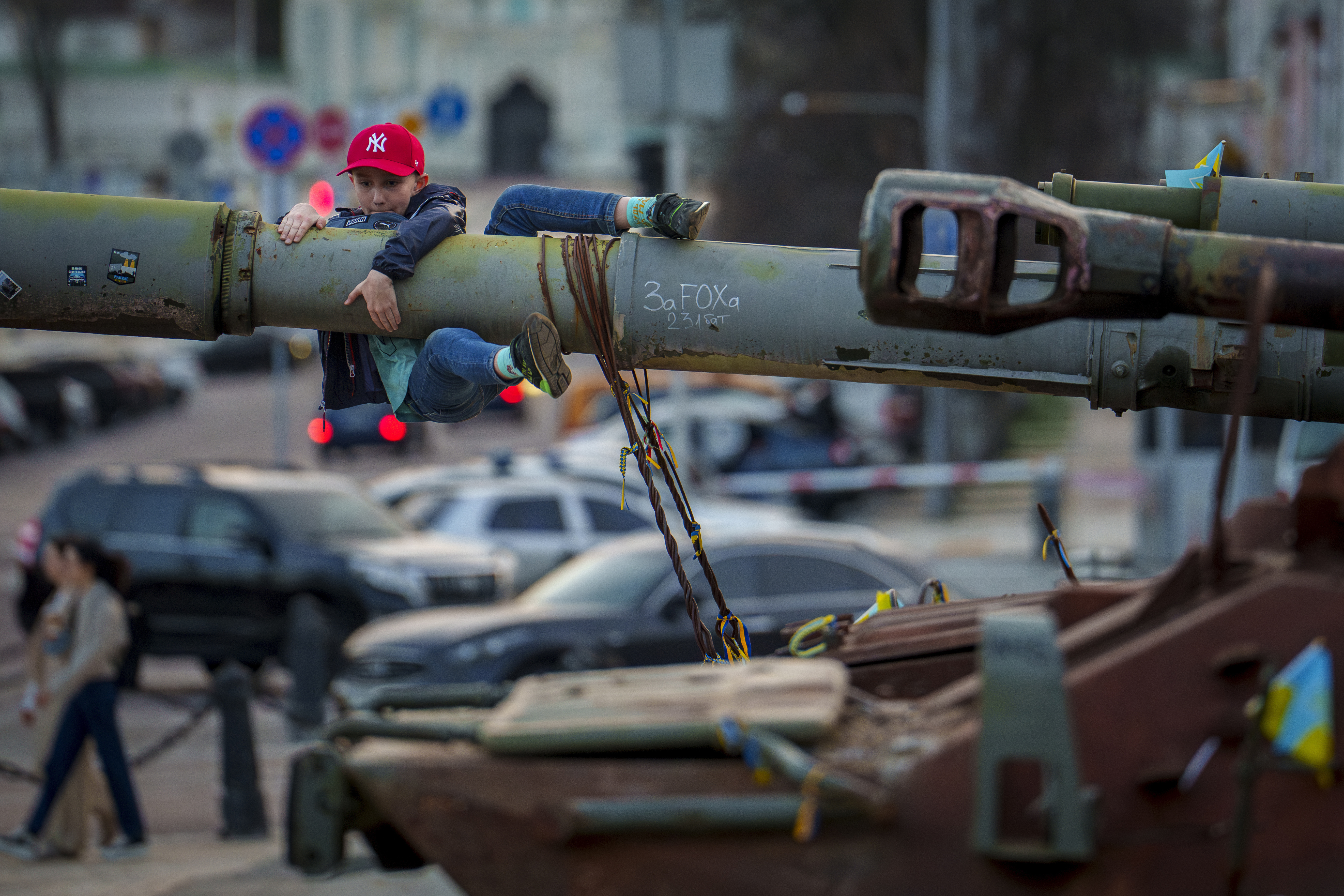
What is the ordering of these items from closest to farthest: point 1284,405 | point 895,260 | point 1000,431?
point 895,260 < point 1284,405 < point 1000,431

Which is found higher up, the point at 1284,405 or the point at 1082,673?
the point at 1284,405

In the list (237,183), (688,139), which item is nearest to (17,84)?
(237,183)

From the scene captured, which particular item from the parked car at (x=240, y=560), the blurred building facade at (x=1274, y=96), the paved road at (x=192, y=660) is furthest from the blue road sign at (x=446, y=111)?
the parked car at (x=240, y=560)

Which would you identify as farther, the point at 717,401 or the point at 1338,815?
the point at 717,401

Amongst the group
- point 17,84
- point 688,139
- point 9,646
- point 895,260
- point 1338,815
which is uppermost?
point 17,84

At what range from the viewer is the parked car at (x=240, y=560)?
1380 centimetres

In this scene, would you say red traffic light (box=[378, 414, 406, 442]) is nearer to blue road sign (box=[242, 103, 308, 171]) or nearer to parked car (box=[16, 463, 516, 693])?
parked car (box=[16, 463, 516, 693])

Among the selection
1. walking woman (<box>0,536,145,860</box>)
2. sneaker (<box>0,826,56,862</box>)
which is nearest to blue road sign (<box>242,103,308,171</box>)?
walking woman (<box>0,536,145,860</box>)

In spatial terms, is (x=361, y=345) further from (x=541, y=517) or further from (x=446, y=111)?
(x=446, y=111)

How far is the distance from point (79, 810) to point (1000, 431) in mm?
21254

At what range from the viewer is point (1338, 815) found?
2656 mm

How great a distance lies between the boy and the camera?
4.24 meters

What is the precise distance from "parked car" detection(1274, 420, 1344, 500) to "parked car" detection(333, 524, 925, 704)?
357 cm

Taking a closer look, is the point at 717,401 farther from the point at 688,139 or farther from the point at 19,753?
the point at 19,753
